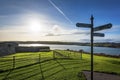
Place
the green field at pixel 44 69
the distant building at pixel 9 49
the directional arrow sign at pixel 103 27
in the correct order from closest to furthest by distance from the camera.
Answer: the directional arrow sign at pixel 103 27 → the green field at pixel 44 69 → the distant building at pixel 9 49

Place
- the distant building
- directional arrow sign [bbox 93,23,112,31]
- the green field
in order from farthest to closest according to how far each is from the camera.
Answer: the distant building < the green field < directional arrow sign [bbox 93,23,112,31]

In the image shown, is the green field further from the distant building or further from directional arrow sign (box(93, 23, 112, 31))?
the distant building

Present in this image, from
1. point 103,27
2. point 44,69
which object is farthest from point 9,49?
point 103,27

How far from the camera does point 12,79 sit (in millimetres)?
10430

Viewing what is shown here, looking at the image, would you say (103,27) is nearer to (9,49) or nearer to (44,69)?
(44,69)

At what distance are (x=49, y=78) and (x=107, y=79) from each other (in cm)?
382

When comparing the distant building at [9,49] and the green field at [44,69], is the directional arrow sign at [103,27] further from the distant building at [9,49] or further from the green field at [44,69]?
the distant building at [9,49]

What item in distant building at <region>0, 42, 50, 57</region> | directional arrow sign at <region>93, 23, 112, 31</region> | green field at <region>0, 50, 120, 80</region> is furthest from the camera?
distant building at <region>0, 42, 50, 57</region>

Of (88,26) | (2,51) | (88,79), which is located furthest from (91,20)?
(2,51)

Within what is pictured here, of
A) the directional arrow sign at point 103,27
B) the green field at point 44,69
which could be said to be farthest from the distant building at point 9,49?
the directional arrow sign at point 103,27

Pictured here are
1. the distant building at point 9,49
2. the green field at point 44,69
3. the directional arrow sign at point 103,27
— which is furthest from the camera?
the distant building at point 9,49

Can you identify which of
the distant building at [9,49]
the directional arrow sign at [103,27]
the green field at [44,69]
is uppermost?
the directional arrow sign at [103,27]

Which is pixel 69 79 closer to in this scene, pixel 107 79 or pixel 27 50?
pixel 107 79

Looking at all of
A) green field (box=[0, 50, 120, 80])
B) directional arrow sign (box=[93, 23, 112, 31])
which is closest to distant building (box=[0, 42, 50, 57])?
green field (box=[0, 50, 120, 80])
